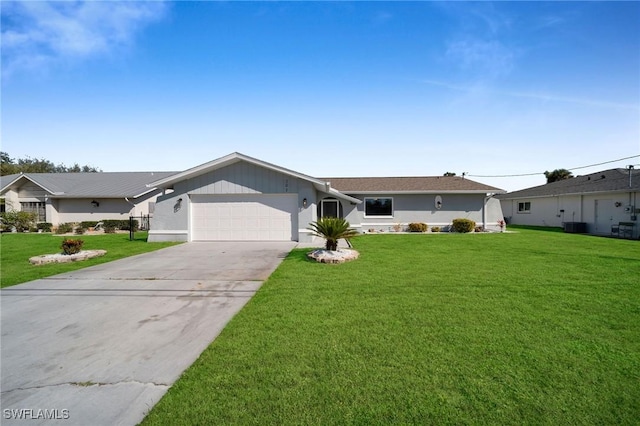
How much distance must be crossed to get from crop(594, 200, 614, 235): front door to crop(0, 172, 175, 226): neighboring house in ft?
112

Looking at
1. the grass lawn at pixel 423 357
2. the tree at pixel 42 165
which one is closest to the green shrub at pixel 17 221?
the grass lawn at pixel 423 357

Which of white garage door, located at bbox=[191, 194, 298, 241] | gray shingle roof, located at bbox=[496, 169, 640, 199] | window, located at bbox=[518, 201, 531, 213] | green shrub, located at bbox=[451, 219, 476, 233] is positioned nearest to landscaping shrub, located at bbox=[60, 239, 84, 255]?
white garage door, located at bbox=[191, 194, 298, 241]

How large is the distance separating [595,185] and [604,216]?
2.91m

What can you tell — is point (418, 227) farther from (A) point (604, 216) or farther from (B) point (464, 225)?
(A) point (604, 216)

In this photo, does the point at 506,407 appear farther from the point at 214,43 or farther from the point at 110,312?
the point at 214,43

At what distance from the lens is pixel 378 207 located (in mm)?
20906

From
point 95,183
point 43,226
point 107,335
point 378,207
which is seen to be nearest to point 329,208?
point 378,207

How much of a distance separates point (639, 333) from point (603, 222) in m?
22.9

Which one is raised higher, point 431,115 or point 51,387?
point 431,115

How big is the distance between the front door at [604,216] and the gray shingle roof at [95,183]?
3261cm

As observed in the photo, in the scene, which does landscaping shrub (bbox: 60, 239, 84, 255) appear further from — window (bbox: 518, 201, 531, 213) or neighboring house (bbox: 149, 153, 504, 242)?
window (bbox: 518, 201, 531, 213)

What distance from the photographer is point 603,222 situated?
20.9 m

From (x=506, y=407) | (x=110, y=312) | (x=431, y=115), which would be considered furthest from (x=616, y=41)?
(x=110, y=312)

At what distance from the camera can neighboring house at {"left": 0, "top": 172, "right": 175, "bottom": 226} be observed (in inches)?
917
